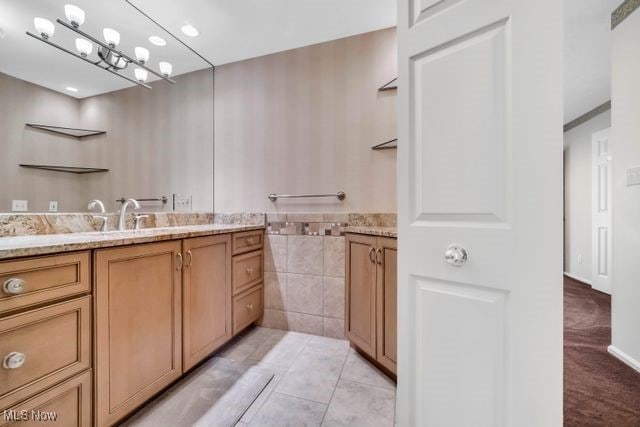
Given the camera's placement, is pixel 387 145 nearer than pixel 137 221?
No

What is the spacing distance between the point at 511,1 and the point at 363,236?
1249 mm

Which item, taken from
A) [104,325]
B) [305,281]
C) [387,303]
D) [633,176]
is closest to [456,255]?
[387,303]

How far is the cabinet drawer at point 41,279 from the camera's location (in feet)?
2.66

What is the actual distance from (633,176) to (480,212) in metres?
1.80

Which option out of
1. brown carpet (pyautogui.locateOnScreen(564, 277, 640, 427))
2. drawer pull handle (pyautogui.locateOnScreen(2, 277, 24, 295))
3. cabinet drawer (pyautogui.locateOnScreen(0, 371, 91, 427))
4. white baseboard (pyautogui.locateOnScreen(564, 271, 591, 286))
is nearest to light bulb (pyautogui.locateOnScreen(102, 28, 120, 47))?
drawer pull handle (pyautogui.locateOnScreen(2, 277, 24, 295))

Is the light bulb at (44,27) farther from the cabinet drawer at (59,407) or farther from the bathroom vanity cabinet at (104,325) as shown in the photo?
the cabinet drawer at (59,407)

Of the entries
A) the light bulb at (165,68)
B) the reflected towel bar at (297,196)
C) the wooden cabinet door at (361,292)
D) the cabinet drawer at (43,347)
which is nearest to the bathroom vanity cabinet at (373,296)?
the wooden cabinet door at (361,292)

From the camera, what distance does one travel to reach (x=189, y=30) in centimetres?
202

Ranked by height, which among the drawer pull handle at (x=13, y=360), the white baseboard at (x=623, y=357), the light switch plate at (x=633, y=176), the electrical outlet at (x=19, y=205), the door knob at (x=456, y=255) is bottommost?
the white baseboard at (x=623, y=357)

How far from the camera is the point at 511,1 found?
2.24 ft

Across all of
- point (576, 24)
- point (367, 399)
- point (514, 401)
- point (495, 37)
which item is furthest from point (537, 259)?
point (576, 24)

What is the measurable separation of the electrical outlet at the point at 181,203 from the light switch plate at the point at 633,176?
130 inches

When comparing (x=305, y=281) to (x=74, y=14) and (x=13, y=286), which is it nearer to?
(x=13, y=286)
